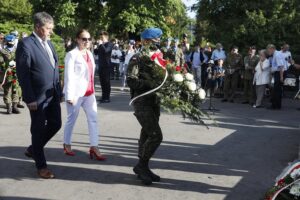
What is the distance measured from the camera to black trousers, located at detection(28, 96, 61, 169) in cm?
569

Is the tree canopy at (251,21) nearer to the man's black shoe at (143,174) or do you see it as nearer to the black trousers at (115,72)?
the black trousers at (115,72)

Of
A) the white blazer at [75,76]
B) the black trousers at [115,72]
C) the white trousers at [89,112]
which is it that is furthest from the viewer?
the black trousers at [115,72]

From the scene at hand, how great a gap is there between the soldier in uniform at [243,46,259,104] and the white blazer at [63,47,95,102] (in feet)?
29.5

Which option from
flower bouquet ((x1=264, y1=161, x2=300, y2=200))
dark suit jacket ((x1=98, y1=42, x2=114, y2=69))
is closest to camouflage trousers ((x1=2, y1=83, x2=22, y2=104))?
dark suit jacket ((x1=98, y1=42, x2=114, y2=69))

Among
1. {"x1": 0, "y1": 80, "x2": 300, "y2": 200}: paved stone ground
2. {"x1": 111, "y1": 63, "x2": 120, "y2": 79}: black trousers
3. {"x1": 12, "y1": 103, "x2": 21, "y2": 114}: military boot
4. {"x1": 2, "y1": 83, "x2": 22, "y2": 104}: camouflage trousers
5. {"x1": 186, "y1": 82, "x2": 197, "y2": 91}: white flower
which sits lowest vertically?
{"x1": 0, "y1": 80, "x2": 300, "y2": 200}: paved stone ground

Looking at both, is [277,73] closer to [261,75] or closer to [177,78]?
[261,75]

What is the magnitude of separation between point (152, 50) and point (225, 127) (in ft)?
16.1

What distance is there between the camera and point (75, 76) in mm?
6453

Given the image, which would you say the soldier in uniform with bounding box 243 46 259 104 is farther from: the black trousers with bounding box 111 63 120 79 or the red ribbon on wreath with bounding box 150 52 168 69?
the red ribbon on wreath with bounding box 150 52 168 69

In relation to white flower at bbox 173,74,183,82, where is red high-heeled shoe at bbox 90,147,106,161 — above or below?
below

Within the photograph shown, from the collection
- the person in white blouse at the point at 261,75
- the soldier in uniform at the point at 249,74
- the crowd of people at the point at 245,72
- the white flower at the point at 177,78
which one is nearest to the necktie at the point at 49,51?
the white flower at the point at 177,78

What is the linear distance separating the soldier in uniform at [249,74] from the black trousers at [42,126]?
965cm

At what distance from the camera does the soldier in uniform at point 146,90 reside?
17.7ft

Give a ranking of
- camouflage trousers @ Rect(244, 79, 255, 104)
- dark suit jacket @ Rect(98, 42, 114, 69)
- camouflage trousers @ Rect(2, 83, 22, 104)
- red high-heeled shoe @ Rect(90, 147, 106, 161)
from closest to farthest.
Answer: red high-heeled shoe @ Rect(90, 147, 106, 161) → camouflage trousers @ Rect(2, 83, 22, 104) → dark suit jacket @ Rect(98, 42, 114, 69) → camouflage trousers @ Rect(244, 79, 255, 104)
